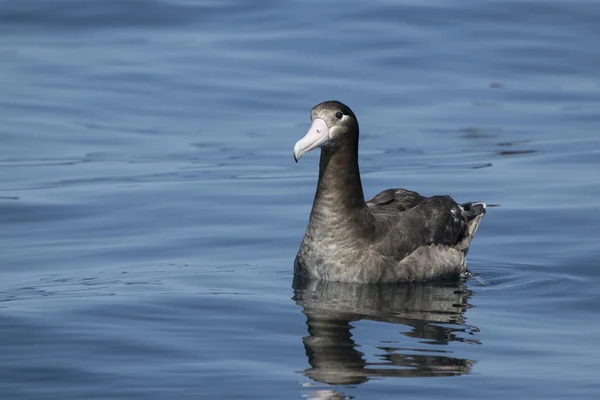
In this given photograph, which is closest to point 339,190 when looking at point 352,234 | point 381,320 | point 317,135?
point 352,234

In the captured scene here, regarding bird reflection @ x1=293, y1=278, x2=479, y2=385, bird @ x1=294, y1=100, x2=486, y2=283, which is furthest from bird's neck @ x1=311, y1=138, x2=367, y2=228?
bird reflection @ x1=293, y1=278, x2=479, y2=385

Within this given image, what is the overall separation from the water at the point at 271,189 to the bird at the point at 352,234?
23cm

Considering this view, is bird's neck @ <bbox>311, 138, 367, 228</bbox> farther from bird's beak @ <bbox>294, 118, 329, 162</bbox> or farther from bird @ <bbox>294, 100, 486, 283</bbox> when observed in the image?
bird's beak @ <bbox>294, 118, 329, 162</bbox>

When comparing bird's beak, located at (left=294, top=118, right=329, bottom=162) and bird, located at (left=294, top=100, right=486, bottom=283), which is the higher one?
bird's beak, located at (left=294, top=118, right=329, bottom=162)

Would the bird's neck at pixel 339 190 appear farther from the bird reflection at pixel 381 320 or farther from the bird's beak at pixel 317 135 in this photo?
the bird reflection at pixel 381 320

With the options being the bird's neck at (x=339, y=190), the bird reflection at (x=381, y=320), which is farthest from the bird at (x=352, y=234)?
the bird reflection at (x=381, y=320)

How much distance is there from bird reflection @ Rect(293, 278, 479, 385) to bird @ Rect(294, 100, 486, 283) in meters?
0.14

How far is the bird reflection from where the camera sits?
9.56 meters

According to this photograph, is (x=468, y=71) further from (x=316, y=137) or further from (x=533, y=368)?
(x=533, y=368)

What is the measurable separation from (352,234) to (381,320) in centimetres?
167

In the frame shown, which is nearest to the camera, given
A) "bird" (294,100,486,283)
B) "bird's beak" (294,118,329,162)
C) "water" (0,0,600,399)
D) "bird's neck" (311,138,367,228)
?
"water" (0,0,600,399)

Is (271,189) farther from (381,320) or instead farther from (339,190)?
(381,320)

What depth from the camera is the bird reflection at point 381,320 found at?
31.4 ft

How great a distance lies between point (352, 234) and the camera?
12.6m
